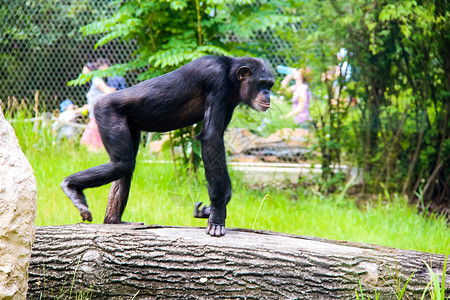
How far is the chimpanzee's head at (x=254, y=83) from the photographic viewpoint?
3666mm

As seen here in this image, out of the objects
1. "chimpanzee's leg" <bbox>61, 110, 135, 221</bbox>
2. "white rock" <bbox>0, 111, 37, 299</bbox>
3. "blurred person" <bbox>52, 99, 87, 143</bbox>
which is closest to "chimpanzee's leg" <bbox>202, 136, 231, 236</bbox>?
"chimpanzee's leg" <bbox>61, 110, 135, 221</bbox>

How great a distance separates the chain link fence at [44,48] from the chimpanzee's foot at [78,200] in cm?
518

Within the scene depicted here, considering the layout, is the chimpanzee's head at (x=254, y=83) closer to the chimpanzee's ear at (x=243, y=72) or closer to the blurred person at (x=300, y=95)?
the chimpanzee's ear at (x=243, y=72)

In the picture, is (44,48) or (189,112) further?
(44,48)

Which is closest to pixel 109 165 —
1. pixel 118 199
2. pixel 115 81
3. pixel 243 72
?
pixel 118 199

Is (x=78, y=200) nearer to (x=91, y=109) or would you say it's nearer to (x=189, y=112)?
(x=189, y=112)

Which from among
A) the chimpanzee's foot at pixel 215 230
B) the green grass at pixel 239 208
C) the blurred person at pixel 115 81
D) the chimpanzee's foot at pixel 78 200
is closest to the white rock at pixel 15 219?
the chimpanzee's foot at pixel 78 200

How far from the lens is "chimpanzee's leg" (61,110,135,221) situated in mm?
3467

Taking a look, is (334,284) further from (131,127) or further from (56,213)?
(56,213)

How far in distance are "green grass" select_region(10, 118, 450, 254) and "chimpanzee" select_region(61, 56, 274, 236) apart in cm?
108

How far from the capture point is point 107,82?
8.19m

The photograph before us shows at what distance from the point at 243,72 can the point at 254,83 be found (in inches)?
4.9

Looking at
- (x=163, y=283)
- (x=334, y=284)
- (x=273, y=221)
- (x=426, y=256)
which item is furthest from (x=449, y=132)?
(x=163, y=283)

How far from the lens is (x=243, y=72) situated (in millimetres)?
3664
